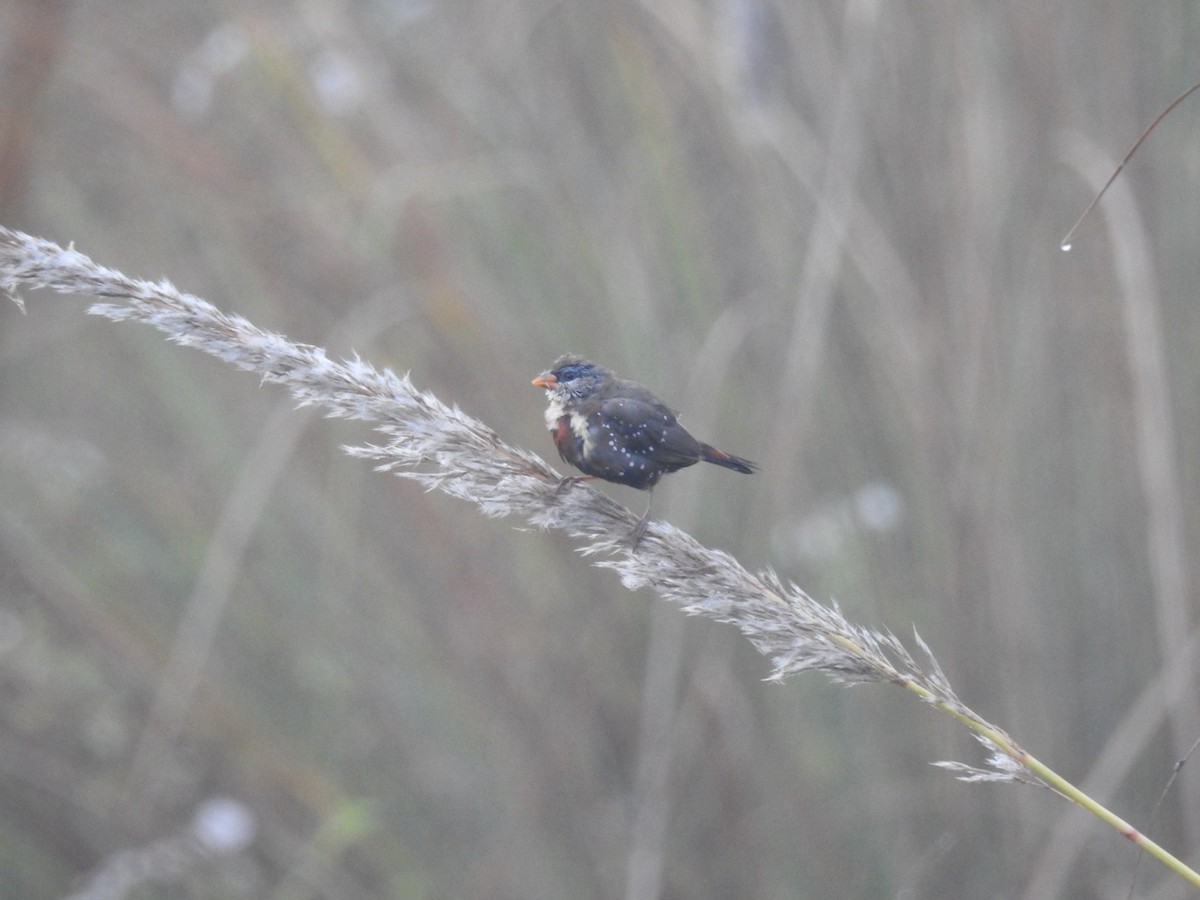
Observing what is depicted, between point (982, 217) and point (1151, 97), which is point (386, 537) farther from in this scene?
point (1151, 97)

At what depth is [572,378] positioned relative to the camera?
1.92 meters

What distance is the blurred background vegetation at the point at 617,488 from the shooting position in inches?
83.6

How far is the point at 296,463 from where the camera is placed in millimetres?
2545

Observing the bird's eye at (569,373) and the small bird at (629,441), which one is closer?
the small bird at (629,441)

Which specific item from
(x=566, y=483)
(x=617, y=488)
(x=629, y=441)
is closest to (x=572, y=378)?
(x=629, y=441)

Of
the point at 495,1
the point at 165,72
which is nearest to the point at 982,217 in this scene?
the point at 495,1

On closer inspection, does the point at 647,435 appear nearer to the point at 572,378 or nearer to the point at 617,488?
the point at 572,378

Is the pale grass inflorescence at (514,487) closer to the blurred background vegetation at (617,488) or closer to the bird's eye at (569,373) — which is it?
the bird's eye at (569,373)

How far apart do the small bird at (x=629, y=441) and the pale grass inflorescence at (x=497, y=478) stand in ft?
0.48

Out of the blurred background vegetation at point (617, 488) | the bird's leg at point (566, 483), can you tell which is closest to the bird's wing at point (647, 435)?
the bird's leg at point (566, 483)

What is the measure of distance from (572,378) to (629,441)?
9.5 inches

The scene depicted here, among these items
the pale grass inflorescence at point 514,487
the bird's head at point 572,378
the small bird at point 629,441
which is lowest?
the pale grass inflorescence at point 514,487

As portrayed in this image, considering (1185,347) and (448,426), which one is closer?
(448,426)

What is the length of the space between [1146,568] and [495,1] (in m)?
1.79
